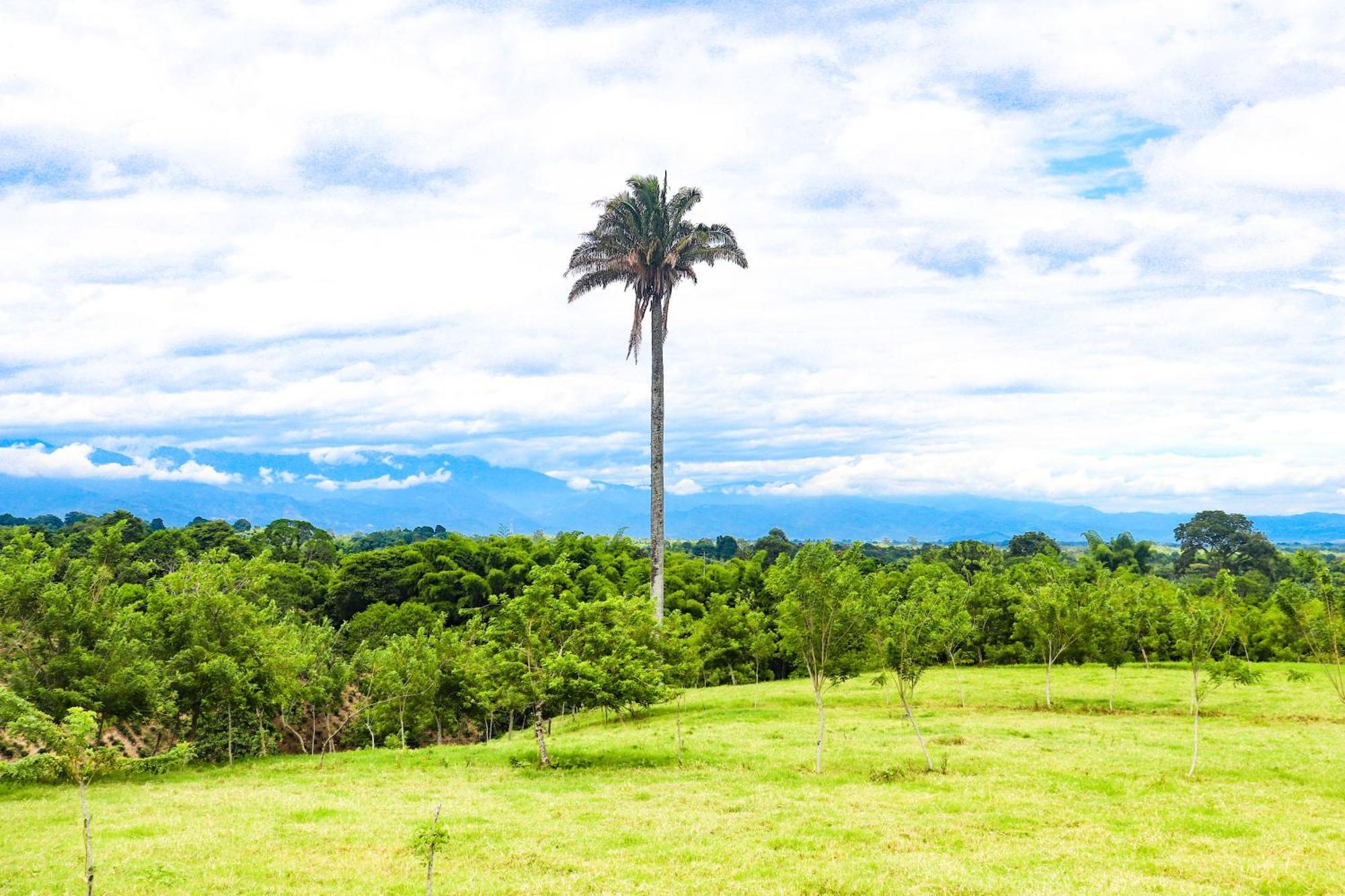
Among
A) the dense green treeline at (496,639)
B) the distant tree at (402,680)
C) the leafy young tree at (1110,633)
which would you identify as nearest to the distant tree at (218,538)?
the dense green treeline at (496,639)

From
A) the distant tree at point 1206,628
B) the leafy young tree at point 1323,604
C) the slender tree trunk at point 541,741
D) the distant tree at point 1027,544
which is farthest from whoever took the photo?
the distant tree at point 1027,544

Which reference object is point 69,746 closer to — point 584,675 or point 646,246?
point 584,675

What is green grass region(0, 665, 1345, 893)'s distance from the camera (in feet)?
58.7

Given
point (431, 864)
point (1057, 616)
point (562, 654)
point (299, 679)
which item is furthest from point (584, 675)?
point (1057, 616)

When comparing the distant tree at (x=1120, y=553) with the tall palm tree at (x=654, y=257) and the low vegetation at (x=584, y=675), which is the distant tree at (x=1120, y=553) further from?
the tall palm tree at (x=654, y=257)

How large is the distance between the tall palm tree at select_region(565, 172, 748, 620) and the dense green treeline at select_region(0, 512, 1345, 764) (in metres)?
8.10

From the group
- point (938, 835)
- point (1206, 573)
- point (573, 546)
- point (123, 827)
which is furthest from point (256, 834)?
point (1206, 573)

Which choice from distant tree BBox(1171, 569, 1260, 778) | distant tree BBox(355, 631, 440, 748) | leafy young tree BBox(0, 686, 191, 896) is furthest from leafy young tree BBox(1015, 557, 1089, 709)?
leafy young tree BBox(0, 686, 191, 896)

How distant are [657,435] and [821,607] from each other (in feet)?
63.1

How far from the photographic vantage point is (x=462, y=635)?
57.0 metres

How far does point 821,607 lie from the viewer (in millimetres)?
33344

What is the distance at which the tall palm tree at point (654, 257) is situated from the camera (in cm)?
4844

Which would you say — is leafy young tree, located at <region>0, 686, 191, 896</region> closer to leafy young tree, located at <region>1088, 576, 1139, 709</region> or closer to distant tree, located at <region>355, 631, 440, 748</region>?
distant tree, located at <region>355, 631, 440, 748</region>

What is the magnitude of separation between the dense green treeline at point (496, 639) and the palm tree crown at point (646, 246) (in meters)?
17.2
